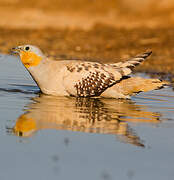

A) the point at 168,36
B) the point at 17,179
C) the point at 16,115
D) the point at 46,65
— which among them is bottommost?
the point at 17,179

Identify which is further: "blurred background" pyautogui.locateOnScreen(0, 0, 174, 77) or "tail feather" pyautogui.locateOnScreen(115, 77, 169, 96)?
"blurred background" pyautogui.locateOnScreen(0, 0, 174, 77)

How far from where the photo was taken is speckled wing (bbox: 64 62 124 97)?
32.2 ft

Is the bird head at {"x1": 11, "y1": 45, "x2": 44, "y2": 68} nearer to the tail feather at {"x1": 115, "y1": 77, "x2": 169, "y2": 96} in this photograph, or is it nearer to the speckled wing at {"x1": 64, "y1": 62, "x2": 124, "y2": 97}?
the speckled wing at {"x1": 64, "y1": 62, "x2": 124, "y2": 97}

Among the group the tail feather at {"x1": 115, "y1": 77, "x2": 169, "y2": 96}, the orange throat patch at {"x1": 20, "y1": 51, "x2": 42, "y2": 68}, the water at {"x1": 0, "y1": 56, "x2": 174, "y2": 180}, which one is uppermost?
the orange throat patch at {"x1": 20, "y1": 51, "x2": 42, "y2": 68}

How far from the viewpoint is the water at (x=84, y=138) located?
539cm

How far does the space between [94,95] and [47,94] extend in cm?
82

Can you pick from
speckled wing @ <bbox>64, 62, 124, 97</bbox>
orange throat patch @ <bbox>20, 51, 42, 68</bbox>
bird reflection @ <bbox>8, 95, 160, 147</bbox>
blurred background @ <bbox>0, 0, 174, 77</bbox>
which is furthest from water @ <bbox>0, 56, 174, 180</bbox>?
blurred background @ <bbox>0, 0, 174, 77</bbox>

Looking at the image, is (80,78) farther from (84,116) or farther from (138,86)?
(84,116)

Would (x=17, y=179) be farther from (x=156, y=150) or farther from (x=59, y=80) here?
(x=59, y=80)

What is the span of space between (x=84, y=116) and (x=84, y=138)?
4.63 feet

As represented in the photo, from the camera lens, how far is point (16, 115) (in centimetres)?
775

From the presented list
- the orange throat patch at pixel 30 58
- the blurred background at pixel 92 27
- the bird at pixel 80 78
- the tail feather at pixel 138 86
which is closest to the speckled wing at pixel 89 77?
the bird at pixel 80 78

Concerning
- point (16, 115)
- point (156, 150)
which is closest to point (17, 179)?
point (156, 150)

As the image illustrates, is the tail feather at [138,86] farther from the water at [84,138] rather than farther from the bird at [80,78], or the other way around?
the water at [84,138]
